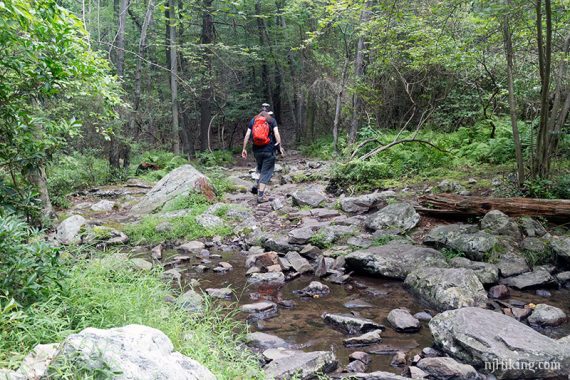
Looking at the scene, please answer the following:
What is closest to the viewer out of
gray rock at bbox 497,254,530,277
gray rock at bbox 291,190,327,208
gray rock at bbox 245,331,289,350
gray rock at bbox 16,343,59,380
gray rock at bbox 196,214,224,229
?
gray rock at bbox 16,343,59,380

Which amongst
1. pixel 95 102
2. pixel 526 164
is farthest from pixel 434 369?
pixel 95 102

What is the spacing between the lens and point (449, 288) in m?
5.48

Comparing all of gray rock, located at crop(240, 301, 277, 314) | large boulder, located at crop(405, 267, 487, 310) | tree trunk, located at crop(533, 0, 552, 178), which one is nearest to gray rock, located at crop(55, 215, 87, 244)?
gray rock, located at crop(240, 301, 277, 314)

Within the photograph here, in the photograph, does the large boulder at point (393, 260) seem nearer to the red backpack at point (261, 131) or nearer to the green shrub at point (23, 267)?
the green shrub at point (23, 267)

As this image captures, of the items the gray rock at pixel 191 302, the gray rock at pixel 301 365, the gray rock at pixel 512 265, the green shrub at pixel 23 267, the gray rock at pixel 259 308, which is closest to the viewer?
the green shrub at pixel 23 267

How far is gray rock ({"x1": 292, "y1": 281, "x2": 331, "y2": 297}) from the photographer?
19.9 feet

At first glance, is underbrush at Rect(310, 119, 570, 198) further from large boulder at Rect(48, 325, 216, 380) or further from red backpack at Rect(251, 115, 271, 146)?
large boulder at Rect(48, 325, 216, 380)

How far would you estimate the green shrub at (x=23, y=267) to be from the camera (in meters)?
3.20

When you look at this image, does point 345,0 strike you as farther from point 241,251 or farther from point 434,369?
point 434,369

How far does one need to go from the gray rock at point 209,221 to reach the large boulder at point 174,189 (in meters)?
1.41

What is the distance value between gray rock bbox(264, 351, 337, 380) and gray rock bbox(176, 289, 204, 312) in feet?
4.12

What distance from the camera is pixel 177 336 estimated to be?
3699 mm

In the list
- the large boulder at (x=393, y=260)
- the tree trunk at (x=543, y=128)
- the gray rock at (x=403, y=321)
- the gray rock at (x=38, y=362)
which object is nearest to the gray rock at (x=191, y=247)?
the large boulder at (x=393, y=260)

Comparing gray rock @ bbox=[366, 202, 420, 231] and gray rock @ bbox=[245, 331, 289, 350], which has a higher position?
gray rock @ bbox=[366, 202, 420, 231]
